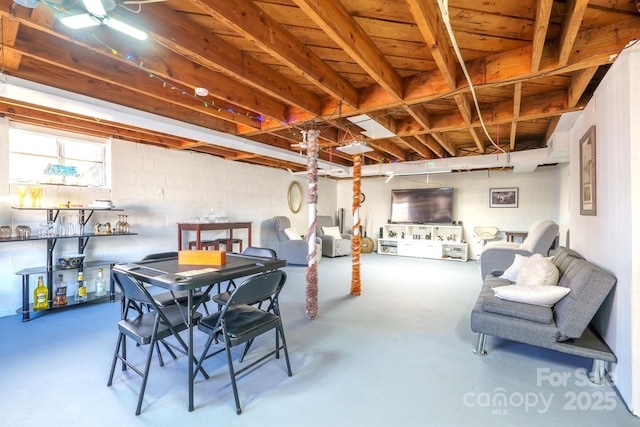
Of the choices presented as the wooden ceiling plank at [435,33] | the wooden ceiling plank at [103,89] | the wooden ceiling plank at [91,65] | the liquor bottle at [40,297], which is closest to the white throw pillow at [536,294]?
the wooden ceiling plank at [435,33]

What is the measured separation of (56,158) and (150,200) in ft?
4.13

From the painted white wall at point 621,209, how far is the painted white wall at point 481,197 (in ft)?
13.9

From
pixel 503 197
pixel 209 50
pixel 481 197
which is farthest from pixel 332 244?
pixel 209 50

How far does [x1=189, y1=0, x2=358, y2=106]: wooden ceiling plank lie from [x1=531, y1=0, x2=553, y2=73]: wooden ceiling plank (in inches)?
58.9

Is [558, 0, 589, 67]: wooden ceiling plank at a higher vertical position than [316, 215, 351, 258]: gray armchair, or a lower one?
higher

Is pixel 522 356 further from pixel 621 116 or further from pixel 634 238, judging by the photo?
pixel 621 116

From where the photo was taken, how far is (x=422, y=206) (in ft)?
25.8

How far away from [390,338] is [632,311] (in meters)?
1.71

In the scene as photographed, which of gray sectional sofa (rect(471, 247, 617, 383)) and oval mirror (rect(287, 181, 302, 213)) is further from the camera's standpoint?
oval mirror (rect(287, 181, 302, 213))

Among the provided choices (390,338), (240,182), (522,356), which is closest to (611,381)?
(522,356)

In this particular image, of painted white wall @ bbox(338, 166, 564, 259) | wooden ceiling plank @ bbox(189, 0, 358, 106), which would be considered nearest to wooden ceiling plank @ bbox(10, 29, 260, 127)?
wooden ceiling plank @ bbox(189, 0, 358, 106)

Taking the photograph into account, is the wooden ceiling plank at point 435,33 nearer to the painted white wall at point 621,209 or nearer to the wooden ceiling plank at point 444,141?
the painted white wall at point 621,209

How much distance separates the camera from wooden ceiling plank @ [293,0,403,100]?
1.65 m

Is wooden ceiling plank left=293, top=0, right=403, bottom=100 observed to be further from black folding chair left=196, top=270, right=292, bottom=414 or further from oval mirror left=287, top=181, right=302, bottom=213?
oval mirror left=287, top=181, right=302, bottom=213
